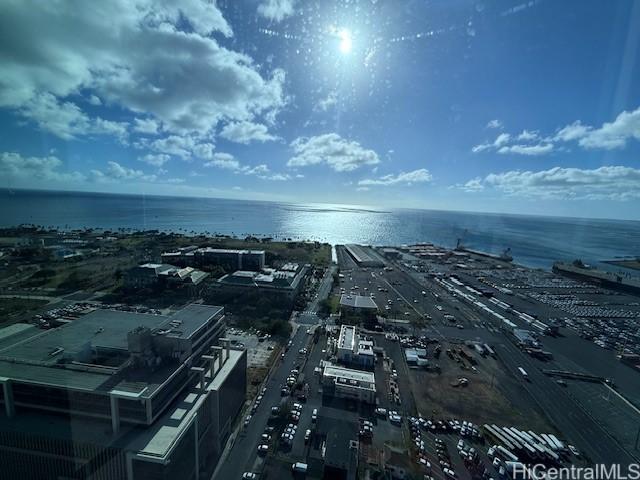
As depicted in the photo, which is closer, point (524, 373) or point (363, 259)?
point (524, 373)

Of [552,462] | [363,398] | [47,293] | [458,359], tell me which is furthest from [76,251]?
[552,462]

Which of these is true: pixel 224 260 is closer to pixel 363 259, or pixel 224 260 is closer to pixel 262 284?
pixel 262 284

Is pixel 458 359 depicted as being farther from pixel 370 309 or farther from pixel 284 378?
pixel 284 378

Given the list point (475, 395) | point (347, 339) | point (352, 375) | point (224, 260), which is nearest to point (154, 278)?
point (224, 260)

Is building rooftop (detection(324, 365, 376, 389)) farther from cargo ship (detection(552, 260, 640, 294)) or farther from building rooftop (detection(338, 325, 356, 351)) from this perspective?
cargo ship (detection(552, 260, 640, 294))

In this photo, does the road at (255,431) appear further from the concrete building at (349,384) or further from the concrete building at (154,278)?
the concrete building at (154,278)

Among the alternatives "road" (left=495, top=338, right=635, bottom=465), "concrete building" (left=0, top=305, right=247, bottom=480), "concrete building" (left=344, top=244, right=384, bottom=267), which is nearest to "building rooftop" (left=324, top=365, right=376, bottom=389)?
"concrete building" (left=0, top=305, right=247, bottom=480)
